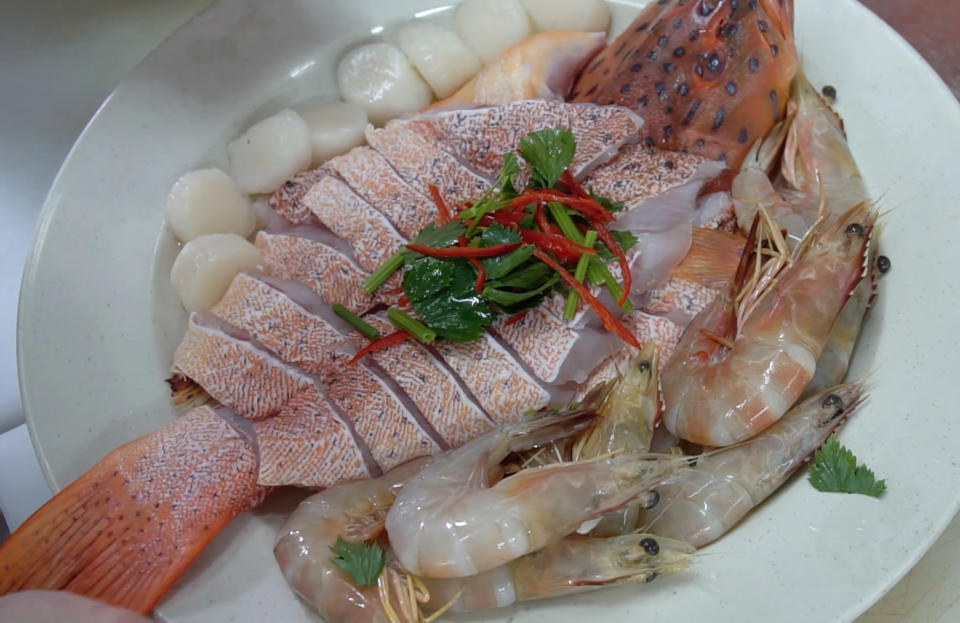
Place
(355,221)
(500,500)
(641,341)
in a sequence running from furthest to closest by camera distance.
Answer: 1. (355,221)
2. (641,341)
3. (500,500)

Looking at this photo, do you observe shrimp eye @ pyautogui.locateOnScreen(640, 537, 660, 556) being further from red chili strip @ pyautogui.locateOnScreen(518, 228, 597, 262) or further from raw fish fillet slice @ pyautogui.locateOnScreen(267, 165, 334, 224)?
raw fish fillet slice @ pyautogui.locateOnScreen(267, 165, 334, 224)

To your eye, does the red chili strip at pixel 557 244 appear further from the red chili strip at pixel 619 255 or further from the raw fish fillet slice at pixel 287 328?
the raw fish fillet slice at pixel 287 328

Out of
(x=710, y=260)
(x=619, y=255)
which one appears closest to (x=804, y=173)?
(x=710, y=260)

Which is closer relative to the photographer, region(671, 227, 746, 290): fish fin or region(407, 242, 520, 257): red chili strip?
region(407, 242, 520, 257): red chili strip

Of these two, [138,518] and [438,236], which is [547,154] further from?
[138,518]

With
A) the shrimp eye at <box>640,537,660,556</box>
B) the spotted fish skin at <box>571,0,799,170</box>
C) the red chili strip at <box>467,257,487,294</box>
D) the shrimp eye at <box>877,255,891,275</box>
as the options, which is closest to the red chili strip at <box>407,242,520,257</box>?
the red chili strip at <box>467,257,487,294</box>

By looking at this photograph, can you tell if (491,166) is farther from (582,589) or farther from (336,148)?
(582,589)
